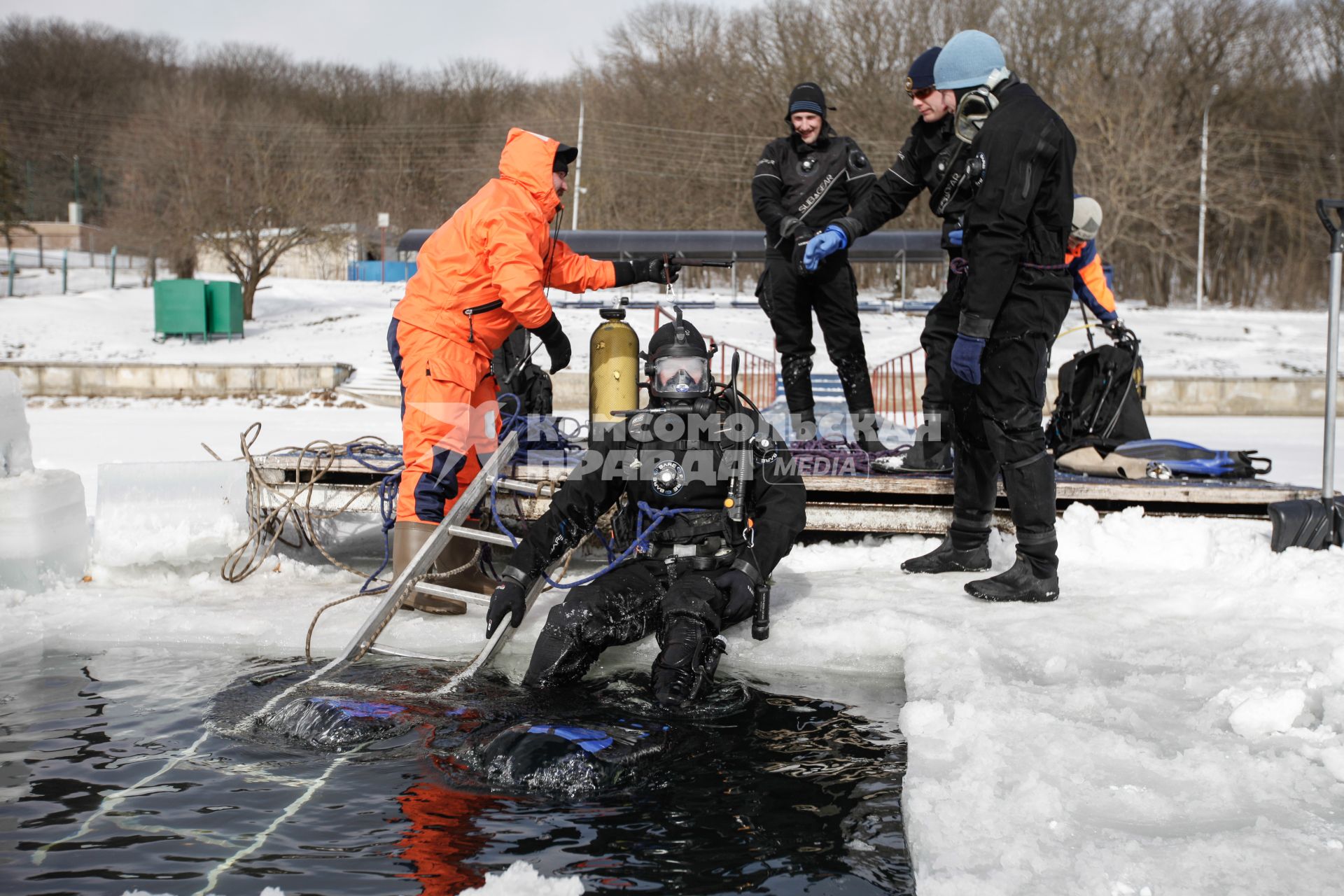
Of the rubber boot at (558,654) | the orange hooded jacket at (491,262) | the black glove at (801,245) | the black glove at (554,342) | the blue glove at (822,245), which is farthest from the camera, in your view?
the black glove at (801,245)

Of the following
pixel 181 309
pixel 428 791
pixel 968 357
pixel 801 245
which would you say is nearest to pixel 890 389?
pixel 801 245

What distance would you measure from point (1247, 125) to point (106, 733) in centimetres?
4164

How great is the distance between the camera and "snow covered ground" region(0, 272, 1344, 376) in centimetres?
1873

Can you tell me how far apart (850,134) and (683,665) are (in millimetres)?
31974

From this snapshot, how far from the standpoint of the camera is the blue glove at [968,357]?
443 centimetres

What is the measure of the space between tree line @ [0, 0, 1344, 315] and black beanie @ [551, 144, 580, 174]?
1970 cm

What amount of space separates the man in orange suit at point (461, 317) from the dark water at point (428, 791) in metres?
1.13

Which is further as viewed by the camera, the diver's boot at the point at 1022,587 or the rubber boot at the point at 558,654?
the diver's boot at the point at 1022,587

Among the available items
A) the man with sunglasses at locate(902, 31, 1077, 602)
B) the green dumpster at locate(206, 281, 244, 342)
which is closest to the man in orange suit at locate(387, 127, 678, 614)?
the man with sunglasses at locate(902, 31, 1077, 602)

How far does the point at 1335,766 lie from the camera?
9.46ft

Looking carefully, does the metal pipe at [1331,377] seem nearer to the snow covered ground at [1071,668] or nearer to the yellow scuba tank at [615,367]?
the snow covered ground at [1071,668]

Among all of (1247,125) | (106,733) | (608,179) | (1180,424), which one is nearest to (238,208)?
(608,179)

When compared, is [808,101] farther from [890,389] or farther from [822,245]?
[890,389]

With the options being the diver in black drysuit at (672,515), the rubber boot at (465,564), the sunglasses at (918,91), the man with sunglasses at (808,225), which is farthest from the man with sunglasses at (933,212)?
the rubber boot at (465,564)
